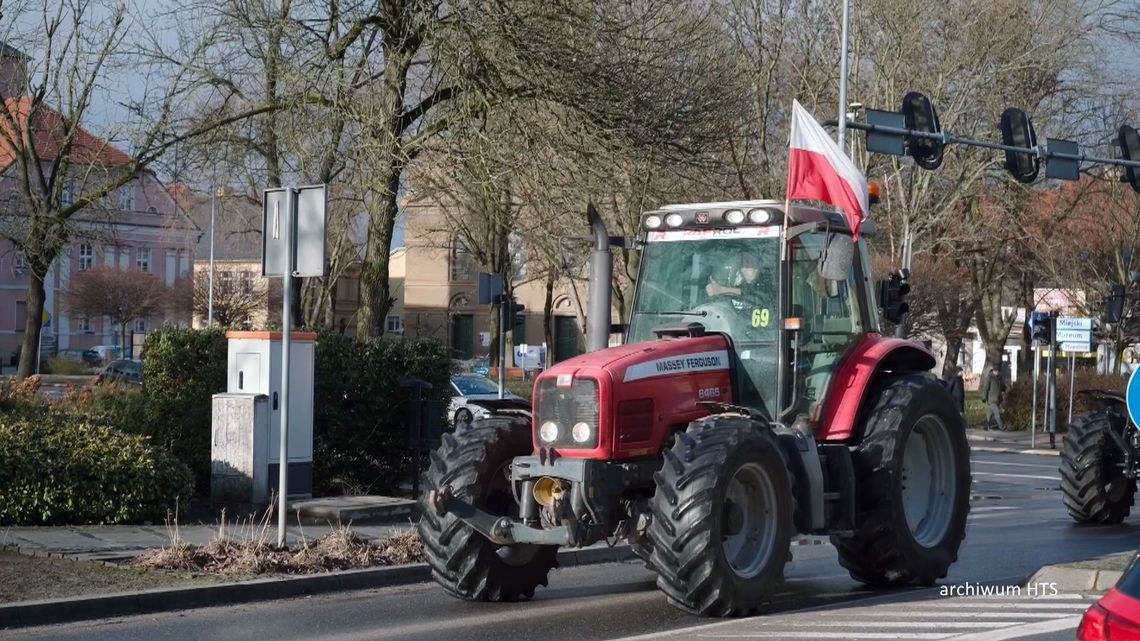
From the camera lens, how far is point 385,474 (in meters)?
17.5

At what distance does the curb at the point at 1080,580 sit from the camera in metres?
11.1

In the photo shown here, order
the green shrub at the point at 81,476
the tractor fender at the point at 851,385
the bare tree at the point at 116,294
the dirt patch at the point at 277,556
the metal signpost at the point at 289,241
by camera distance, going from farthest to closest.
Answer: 1. the bare tree at the point at 116,294
2. the green shrub at the point at 81,476
3. the metal signpost at the point at 289,241
4. the dirt patch at the point at 277,556
5. the tractor fender at the point at 851,385

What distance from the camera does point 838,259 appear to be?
34.2 ft


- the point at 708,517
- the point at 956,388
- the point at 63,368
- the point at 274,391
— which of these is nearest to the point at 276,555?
the point at 274,391

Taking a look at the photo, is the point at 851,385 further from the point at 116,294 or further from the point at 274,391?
the point at 116,294

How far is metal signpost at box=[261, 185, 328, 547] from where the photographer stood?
488 inches

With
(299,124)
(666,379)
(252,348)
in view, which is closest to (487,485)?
(666,379)

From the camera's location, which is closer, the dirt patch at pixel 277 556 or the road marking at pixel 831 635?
the road marking at pixel 831 635

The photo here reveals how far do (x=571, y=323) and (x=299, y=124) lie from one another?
62407 millimetres

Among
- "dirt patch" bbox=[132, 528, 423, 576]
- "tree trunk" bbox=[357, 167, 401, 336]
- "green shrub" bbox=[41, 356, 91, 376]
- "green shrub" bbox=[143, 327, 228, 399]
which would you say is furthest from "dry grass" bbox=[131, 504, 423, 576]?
"green shrub" bbox=[41, 356, 91, 376]

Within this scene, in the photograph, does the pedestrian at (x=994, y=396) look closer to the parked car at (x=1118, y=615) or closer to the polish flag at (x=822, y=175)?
the polish flag at (x=822, y=175)

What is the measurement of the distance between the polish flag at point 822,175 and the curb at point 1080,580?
10.3ft

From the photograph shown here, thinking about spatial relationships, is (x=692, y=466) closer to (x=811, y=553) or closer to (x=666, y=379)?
(x=666, y=379)

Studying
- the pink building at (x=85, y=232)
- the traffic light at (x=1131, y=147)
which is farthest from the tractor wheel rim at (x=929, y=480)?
the pink building at (x=85, y=232)
